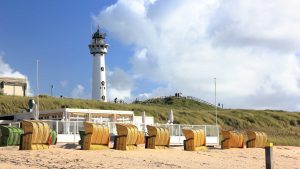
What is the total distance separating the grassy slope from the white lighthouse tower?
2.53 metres

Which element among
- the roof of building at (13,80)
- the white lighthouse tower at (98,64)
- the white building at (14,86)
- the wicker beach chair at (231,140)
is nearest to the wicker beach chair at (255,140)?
the wicker beach chair at (231,140)

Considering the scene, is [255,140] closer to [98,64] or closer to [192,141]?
[192,141]

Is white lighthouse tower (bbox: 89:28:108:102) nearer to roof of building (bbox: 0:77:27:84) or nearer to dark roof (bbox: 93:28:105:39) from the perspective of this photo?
dark roof (bbox: 93:28:105:39)

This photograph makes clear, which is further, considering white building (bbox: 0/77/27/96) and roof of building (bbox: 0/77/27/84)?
roof of building (bbox: 0/77/27/84)

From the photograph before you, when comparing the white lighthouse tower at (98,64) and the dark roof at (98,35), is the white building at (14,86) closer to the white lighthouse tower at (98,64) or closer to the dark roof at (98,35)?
the white lighthouse tower at (98,64)

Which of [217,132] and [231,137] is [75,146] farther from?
[217,132]

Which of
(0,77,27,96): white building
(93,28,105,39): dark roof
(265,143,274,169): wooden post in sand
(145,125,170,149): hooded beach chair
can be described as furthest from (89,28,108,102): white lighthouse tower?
(265,143,274,169): wooden post in sand

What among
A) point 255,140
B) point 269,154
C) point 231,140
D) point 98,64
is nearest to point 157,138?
point 231,140

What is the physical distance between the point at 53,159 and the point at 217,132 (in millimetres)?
21594

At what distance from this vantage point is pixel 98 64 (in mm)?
71312

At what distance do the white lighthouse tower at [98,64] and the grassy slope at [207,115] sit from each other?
99.7 inches

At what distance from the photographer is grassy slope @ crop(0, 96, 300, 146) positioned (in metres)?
62.7

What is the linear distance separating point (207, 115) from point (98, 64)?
1681cm

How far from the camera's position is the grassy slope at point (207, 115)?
6266cm
